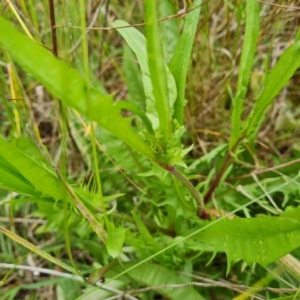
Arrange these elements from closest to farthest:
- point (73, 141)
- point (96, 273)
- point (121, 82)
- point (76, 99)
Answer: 1. point (76, 99)
2. point (96, 273)
3. point (73, 141)
4. point (121, 82)

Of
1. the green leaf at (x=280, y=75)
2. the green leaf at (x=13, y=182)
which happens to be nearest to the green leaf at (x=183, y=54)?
the green leaf at (x=280, y=75)

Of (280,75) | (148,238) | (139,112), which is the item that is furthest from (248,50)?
(148,238)

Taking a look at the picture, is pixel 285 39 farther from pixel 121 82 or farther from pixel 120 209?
pixel 120 209

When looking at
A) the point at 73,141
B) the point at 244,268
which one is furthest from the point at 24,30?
the point at 244,268

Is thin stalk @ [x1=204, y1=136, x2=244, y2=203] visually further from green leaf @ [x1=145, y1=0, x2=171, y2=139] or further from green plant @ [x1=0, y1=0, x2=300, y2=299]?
green leaf @ [x1=145, y1=0, x2=171, y2=139]

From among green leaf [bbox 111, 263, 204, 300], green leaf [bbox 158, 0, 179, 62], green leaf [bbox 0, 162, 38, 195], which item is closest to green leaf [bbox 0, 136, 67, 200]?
green leaf [bbox 0, 162, 38, 195]

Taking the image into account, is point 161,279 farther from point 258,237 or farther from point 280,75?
point 280,75
